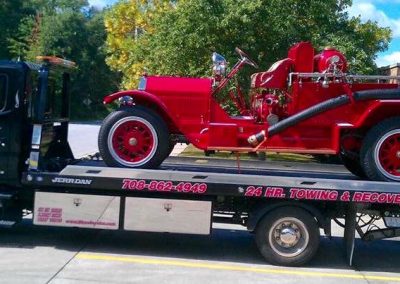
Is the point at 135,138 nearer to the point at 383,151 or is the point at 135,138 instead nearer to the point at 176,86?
the point at 176,86

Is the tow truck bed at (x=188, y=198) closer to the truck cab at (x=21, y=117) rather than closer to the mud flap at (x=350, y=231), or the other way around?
the mud flap at (x=350, y=231)

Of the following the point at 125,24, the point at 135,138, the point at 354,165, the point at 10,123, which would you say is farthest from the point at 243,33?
the point at 125,24

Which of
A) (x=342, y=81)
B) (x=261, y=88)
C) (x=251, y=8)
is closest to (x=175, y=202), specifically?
(x=261, y=88)

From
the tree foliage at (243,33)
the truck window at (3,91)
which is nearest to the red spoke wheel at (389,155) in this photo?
the truck window at (3,91)

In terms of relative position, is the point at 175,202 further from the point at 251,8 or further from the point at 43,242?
the point at 251,8

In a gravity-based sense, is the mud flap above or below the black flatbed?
below

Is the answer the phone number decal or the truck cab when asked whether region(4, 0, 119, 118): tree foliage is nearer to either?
the truck cab

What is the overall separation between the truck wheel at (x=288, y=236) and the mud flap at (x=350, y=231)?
419 millimetres

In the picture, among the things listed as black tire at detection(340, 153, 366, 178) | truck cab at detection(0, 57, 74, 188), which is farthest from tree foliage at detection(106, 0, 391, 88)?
truck cab at detection(0, 57, 74, 188)

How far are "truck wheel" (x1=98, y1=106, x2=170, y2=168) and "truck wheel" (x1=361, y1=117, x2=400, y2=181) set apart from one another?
7.83 feet

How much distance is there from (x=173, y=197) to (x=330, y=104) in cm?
213

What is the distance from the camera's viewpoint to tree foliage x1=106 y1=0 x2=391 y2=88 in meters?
16.5

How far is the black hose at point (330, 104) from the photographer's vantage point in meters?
7.11

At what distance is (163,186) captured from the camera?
6.88 m
